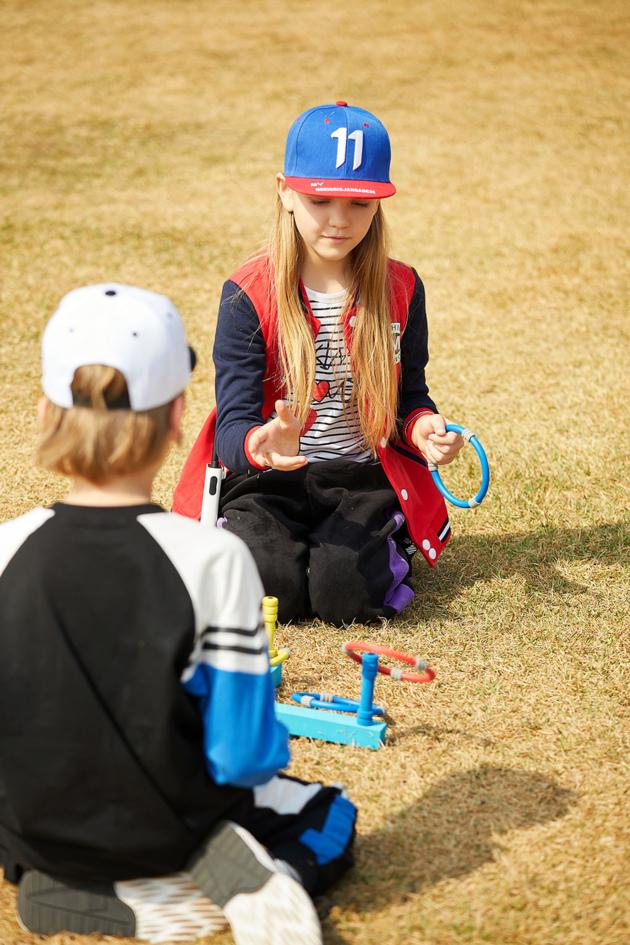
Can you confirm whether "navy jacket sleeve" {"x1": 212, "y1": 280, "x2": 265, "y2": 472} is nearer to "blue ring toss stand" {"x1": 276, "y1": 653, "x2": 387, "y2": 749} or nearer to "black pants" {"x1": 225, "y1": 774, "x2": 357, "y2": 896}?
"blue ring toss stand" {"x1": 276, "y1": 653, "x2": 387, "y2": 749}

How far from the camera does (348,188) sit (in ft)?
10.8

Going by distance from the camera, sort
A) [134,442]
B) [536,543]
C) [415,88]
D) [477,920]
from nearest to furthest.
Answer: [134,442], [477,920], [536,543], [415,88]

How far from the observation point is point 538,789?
8.96ft

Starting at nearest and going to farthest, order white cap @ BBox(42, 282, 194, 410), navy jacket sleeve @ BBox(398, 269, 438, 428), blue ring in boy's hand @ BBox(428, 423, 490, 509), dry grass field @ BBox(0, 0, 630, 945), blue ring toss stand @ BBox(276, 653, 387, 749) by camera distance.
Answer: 1. white cap @ BBox(42, 282, 194, 410)
2. dry grass field @ BBox(0, 0, 630, 945)
3. blue ring toss stand @ BBox(276, 653, 387, 749)
4. blue ring in boy's hand @ BBox(428, 423, 490, 509)
5. navy jacket sleeve @ BBox(398, 269, 438, 428)

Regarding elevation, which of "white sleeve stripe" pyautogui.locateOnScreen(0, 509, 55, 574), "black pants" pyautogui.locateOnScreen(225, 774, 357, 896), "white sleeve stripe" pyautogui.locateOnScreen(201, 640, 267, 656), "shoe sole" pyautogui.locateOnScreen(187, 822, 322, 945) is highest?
"white sleeve stripe" pyautogui.locateOnScreen(0, 509, 55, 574)

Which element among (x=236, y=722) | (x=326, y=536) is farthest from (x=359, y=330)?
(x=236, y=722)

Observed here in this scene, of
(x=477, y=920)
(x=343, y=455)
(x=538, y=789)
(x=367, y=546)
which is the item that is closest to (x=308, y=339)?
(x=343, y=455)

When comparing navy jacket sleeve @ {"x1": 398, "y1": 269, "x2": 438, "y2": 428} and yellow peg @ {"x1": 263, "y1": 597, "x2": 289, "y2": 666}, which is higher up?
navy jacket sleeve @ {"x1": 398, "y1": 269, "x2": 438, "y2": 428}

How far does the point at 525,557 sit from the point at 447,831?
1545mm

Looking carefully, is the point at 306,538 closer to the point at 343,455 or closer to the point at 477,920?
the point at 343,455

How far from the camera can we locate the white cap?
1927 mm

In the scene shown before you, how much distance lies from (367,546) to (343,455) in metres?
0.35

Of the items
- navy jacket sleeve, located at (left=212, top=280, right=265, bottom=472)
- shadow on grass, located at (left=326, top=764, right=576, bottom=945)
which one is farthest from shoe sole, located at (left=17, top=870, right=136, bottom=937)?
navy jacket sleeve, located at (left=212, top=280, right=265, bottom=472)

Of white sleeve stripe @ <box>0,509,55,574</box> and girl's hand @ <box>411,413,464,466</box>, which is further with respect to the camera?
→ girl's hand @ <box>411,413,464,466</box>
